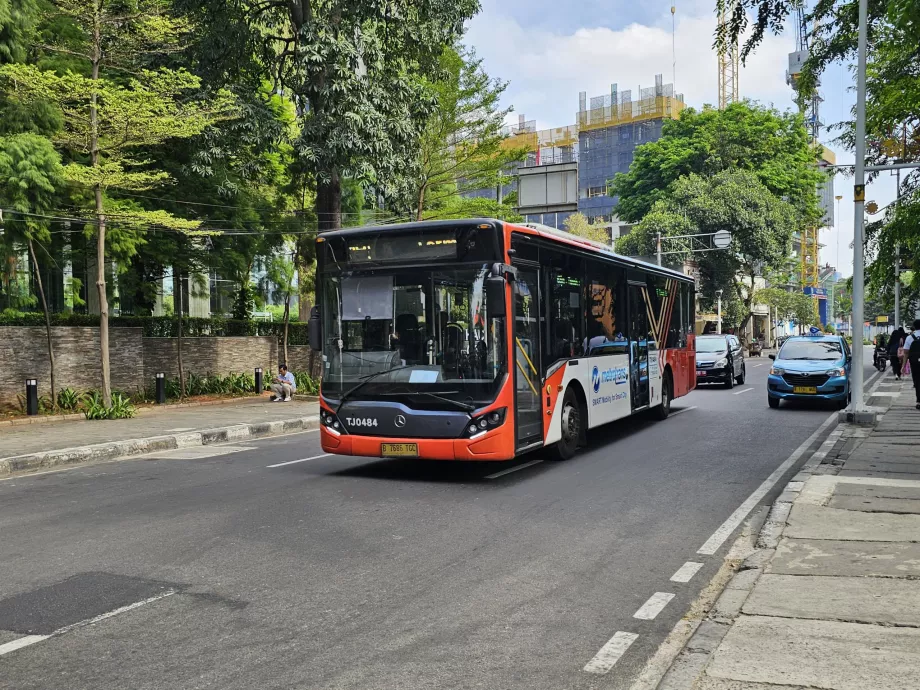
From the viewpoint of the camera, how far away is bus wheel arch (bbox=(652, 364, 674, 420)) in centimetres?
1706

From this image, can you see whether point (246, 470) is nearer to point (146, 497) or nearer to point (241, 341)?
point (146, 497)

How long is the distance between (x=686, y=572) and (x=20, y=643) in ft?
14.4

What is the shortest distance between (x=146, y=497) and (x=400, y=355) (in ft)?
10.6

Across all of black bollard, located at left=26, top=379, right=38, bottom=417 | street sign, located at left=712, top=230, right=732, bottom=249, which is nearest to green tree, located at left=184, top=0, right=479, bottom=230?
black bollard, located at left=26, top=379, right=38, bottom=417

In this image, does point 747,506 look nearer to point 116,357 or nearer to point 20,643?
point 20,643

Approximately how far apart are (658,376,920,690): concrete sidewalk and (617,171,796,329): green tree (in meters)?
40.9

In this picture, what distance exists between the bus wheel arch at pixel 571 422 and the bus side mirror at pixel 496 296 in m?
2.55

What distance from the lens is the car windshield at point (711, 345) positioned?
2680 centimetres

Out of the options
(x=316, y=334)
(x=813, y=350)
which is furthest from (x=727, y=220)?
(x=316, y=334)

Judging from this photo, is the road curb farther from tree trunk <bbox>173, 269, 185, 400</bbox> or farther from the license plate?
tree trunk <bbox>173, 269, 185, 400</bbox>

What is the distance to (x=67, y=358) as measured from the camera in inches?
810

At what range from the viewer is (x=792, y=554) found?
21.2 feet

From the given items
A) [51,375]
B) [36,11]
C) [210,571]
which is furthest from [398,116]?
[210,571]

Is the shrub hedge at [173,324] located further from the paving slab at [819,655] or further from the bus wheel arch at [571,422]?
the paving slab at [819,655]
